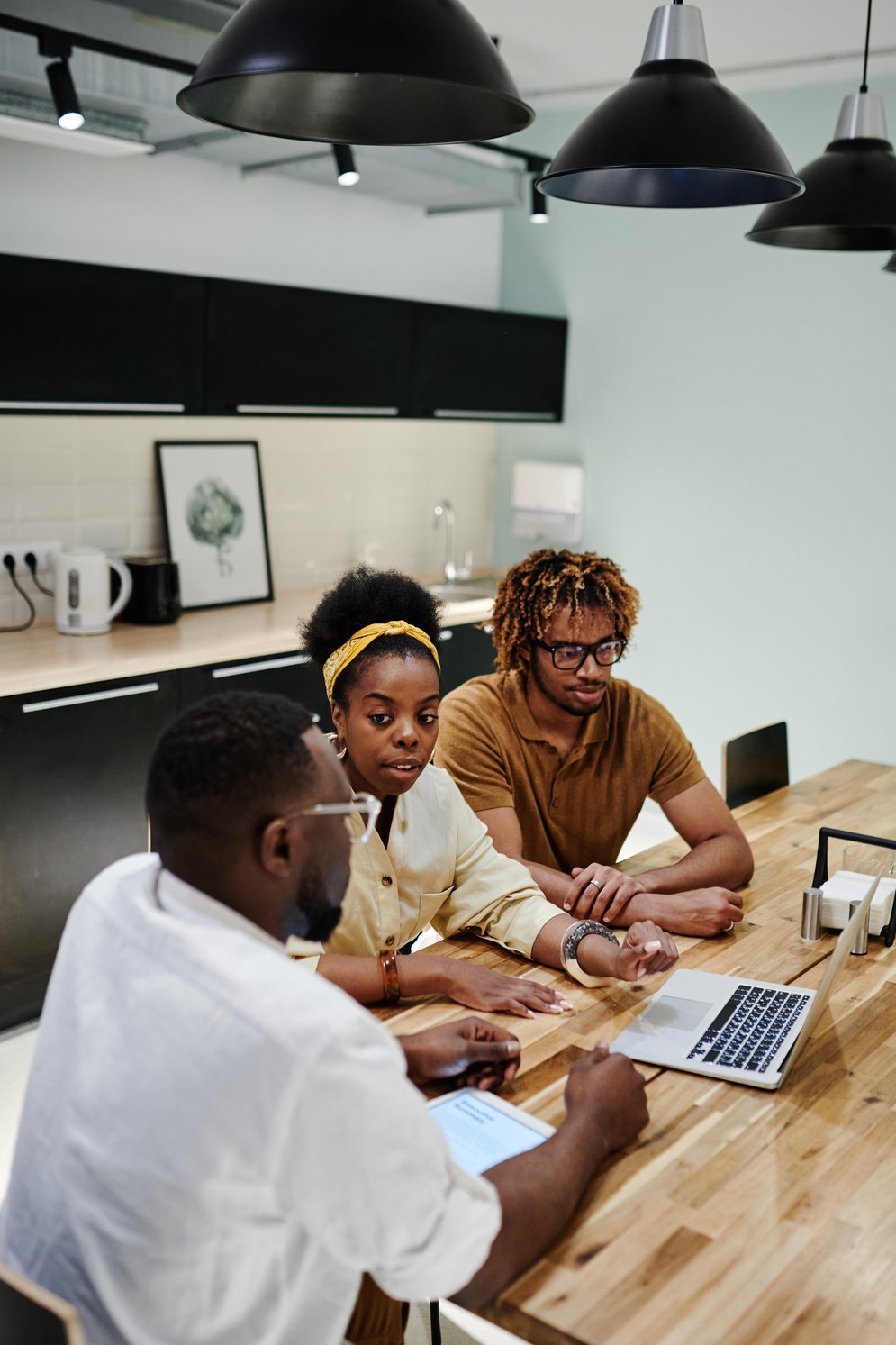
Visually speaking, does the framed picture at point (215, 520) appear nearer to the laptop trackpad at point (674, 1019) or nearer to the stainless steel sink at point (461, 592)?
the stainless steel sink at point (461, 592)

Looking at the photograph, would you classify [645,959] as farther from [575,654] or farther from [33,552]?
[33,552]

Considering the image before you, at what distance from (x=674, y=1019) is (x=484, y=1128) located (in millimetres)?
439

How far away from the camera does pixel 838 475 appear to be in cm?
459

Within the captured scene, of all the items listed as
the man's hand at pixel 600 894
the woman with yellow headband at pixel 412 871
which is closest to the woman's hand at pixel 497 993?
the woman with yellow headband at pixel 412 871

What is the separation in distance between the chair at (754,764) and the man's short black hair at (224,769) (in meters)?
1.96

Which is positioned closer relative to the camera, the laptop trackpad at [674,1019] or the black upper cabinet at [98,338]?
the laptop trackpad at [674,1019]

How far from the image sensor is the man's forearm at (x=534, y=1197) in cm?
121

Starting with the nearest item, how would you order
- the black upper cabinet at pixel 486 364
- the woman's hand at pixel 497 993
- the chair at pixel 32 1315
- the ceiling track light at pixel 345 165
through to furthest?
the chair at pixel 32 1315 < the woman's hand at pixel 497 993 < the ceiling track light at pixel 345 165 < the black upper cabinet at pixel 486 364

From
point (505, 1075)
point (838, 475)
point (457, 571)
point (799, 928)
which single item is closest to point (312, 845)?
point (505, 1075)

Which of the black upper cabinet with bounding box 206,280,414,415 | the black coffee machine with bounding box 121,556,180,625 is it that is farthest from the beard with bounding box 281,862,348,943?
the black upper cabinet with bounding box 206,280,414,415

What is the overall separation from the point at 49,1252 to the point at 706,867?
1542 mm

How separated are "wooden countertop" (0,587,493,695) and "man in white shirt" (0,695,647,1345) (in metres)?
2.18

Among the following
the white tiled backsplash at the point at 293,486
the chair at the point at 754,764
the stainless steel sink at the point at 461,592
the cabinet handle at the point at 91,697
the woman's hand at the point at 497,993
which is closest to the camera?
the woman's hand at the point at 497,993

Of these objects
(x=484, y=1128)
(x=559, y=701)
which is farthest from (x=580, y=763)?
(x=484, y=1128)
